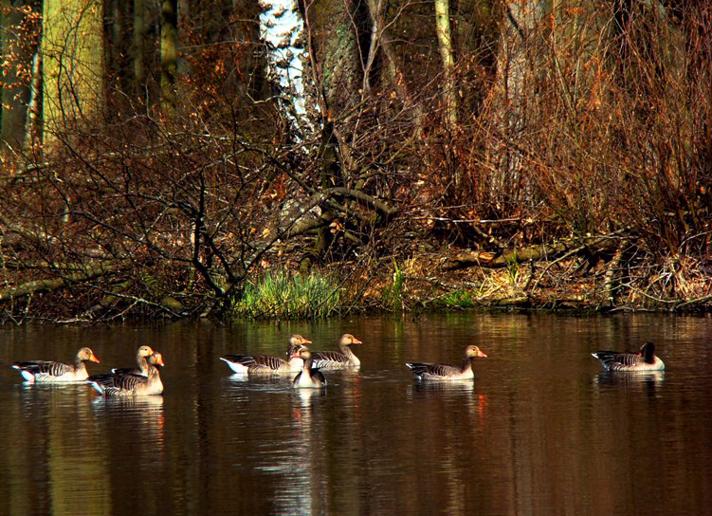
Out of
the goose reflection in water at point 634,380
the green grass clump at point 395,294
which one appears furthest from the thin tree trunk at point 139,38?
the goose reflection in water at point 634,380

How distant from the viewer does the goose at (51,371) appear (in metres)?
15.7

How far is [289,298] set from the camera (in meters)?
22.3

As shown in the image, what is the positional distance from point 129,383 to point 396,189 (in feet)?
35.4

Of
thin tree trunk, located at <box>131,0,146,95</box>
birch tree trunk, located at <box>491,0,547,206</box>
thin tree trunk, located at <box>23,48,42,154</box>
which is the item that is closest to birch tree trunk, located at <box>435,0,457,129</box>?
birch tree trunk, located at <box>491,0,547,206</box>

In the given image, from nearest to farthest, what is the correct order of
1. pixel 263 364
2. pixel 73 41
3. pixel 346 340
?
pixel 263 364, pixel 346 340, pixel 73 41

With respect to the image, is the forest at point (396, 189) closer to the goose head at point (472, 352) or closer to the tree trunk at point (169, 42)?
the goose head at point (472, 352)

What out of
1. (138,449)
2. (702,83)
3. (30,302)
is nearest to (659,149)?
(702,83)

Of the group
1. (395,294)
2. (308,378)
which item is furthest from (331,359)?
(395,294)

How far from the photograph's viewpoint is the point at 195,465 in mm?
10641

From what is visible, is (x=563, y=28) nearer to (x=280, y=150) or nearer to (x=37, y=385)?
(x=280, y=150)

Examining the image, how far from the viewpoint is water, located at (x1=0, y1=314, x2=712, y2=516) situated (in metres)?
9.34

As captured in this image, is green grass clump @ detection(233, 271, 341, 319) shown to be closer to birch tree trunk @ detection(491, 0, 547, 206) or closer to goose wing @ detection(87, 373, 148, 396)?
birch tree trunk @ detection(491, 0, 547, 206)

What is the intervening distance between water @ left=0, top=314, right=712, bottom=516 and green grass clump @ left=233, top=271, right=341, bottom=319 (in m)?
3.72

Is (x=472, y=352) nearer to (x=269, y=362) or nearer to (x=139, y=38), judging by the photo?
(x=269, y=362)
